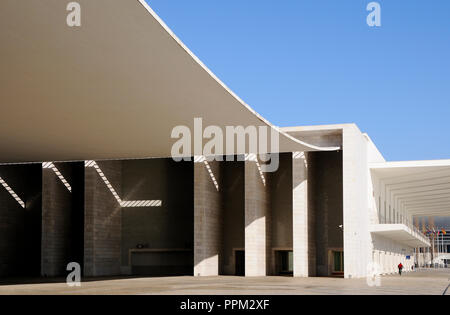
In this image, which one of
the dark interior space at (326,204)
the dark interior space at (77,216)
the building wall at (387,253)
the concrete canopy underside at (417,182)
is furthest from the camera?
the building wall at (387,253)

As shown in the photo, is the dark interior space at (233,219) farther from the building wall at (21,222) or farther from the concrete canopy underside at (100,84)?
the building wall at (21,222)

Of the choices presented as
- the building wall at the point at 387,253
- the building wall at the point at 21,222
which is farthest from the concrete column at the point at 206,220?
the building wall at the point at 21,222

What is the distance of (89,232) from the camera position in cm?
3195

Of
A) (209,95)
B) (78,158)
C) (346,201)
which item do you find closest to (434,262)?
(346,201)

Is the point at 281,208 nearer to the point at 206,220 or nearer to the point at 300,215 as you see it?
the point at 300,215

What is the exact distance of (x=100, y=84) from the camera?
52.2ft

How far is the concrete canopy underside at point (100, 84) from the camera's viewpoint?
39.1 ft

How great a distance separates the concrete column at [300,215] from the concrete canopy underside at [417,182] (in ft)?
20.5

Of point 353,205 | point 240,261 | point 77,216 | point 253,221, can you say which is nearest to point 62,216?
point 77,216

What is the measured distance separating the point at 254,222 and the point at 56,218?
9823 mm

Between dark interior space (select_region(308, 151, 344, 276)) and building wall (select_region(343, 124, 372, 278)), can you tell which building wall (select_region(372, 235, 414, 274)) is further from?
building wall (select_region(343, 124, 372, 278))

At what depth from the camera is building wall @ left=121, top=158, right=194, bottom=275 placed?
33469mm

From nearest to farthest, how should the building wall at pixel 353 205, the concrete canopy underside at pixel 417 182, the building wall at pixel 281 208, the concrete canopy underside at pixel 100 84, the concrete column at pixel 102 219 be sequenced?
the concrete canopy underside at pixel 100 84 < the building wall at pixel 353 205 < the building wall at pixel 281 208 < the concrete column at pixel 102 219 < the concrete canopy underside at pixel 417 182
